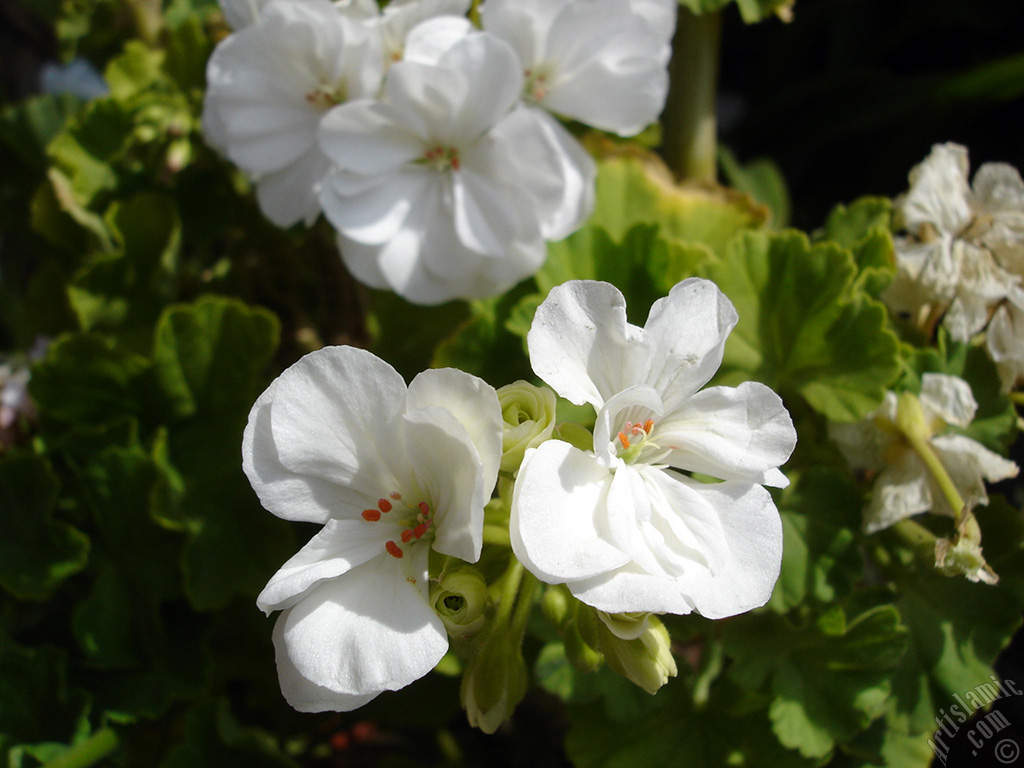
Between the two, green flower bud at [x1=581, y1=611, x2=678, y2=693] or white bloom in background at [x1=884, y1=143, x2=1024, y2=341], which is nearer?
green flower bud at [x1=581, y1=611, x2=678, y2=693]

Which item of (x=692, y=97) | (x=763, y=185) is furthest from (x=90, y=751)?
(x=763, y=185)

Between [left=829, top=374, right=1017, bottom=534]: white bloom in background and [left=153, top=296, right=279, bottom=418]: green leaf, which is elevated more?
[left=829, top=374, right=1017, bottom=534]: white bloom in background

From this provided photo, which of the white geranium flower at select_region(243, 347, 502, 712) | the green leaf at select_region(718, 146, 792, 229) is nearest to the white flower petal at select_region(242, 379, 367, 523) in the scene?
the white geranium flower at select_region(243, 347, 502, 712)

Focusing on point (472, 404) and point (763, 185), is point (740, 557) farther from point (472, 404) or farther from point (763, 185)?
point (763, 185)

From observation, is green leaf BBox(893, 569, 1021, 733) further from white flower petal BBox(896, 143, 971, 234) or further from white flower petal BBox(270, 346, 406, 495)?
white flower petal BBox(270, 346, 406, 495)

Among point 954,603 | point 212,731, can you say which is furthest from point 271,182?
point 954,603
